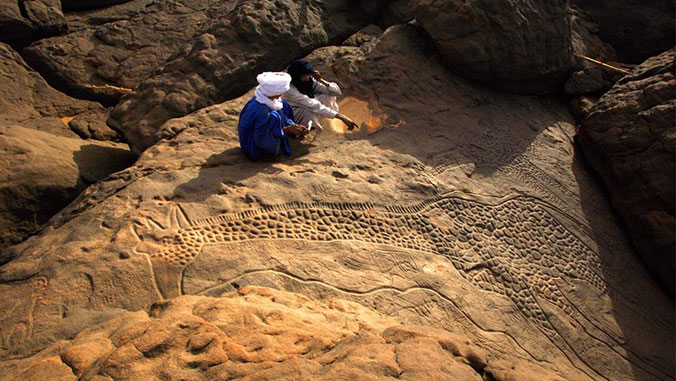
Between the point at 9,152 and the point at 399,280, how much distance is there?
344 cm

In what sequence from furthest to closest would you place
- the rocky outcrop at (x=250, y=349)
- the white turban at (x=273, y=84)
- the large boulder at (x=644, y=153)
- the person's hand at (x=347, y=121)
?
the person's hand at (x=347, y=121)
the large boulder at (x=644, y=153)
the white turban at (x=273, y=84)
the rocky outcrop at (x=250, y=349)

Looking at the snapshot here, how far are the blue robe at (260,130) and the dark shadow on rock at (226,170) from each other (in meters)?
0.11

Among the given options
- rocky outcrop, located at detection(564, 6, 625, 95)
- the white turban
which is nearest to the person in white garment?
the white turban

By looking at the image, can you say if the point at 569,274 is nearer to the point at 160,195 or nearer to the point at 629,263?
the point at 629,263

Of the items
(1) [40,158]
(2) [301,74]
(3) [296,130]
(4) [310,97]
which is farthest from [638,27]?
(1) [40,158]

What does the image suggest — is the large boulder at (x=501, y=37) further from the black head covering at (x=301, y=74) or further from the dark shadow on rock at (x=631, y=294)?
the black head covering at (x=301, y=74)

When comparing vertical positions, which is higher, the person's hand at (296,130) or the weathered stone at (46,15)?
the person's hand at (296,130)

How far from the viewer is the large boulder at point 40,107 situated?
5.86 m

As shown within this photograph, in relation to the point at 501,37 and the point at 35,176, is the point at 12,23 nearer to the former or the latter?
the point at 35,176

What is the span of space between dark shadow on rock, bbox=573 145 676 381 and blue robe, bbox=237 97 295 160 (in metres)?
3.01

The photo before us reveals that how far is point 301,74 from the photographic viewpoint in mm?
4426

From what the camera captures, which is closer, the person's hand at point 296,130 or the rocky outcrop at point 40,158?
the rocky outcrop at point 40,158

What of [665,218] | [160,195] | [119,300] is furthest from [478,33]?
[119,300]

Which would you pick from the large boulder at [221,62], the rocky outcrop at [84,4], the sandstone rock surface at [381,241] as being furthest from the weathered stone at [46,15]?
the sandstone rock surface at [381,241]
